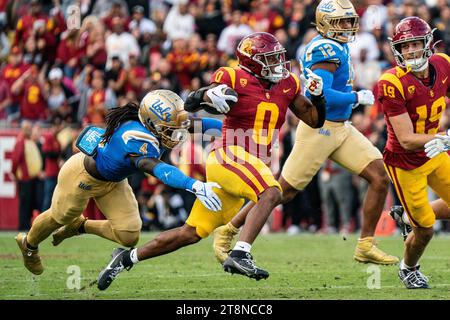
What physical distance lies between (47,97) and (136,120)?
7993 millimetres

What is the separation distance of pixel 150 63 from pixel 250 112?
852 centimetres

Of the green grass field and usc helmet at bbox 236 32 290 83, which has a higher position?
usc helmet at bbox 236 32 290 83

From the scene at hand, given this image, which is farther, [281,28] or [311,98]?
Answer: [281,28]

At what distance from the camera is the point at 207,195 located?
6.49 meters

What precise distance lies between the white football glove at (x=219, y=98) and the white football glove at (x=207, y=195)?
0.60m

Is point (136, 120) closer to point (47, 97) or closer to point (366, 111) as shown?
point (366, 111)

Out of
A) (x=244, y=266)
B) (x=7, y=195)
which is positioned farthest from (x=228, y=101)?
(x=7, y=195)

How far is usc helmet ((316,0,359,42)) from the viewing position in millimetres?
8125

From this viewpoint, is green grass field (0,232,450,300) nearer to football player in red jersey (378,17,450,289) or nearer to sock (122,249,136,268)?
sock (122,249,136,268)

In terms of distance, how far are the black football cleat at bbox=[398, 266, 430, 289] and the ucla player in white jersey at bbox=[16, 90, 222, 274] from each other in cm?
160

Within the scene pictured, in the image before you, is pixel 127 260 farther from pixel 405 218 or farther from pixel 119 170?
pixel 405 218

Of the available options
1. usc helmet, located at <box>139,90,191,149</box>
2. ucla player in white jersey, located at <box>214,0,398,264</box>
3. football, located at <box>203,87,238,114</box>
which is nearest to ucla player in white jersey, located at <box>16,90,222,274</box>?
usc helmet, located at <box>139,90,191,149</box>

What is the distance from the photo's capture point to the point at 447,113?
504 inches

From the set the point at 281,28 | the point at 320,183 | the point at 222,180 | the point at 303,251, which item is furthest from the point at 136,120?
the point at 281,28
